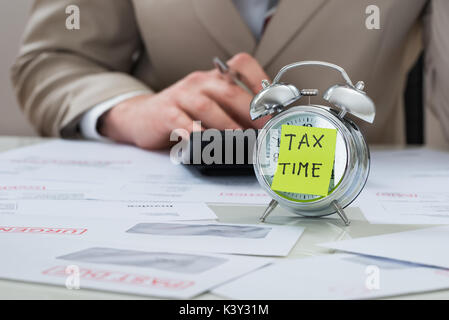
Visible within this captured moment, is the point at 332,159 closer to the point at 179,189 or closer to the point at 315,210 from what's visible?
the point at 315,210

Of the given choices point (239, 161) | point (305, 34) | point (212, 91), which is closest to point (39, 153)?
point (212, 91)

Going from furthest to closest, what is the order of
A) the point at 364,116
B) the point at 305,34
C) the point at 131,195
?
the point at 305,34, the point at 131,195, the point at 364,116

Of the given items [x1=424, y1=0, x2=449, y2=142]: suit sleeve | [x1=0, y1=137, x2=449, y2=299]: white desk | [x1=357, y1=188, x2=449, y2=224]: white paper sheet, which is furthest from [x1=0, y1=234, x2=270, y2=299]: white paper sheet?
[x1=424, y1=0, x2=449, y2=142]: suit sleeve

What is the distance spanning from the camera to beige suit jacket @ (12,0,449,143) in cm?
121

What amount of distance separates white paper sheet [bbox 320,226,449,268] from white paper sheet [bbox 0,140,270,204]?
213 mm

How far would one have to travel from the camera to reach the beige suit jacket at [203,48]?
1.21 metres

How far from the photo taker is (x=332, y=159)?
23.8 inches

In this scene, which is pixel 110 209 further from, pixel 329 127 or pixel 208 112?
pixel 208 112

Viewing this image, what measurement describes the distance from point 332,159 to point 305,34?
0.67 meters

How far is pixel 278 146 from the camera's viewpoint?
2.08 ft

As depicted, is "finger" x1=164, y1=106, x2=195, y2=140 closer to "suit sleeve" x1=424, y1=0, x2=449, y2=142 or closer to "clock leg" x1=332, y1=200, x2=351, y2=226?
"clock leg" x1=332, y1=200, x2=351, y2=226

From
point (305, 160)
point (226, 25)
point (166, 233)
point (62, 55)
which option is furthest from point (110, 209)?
point (62, 55)

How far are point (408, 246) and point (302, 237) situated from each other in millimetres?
103
